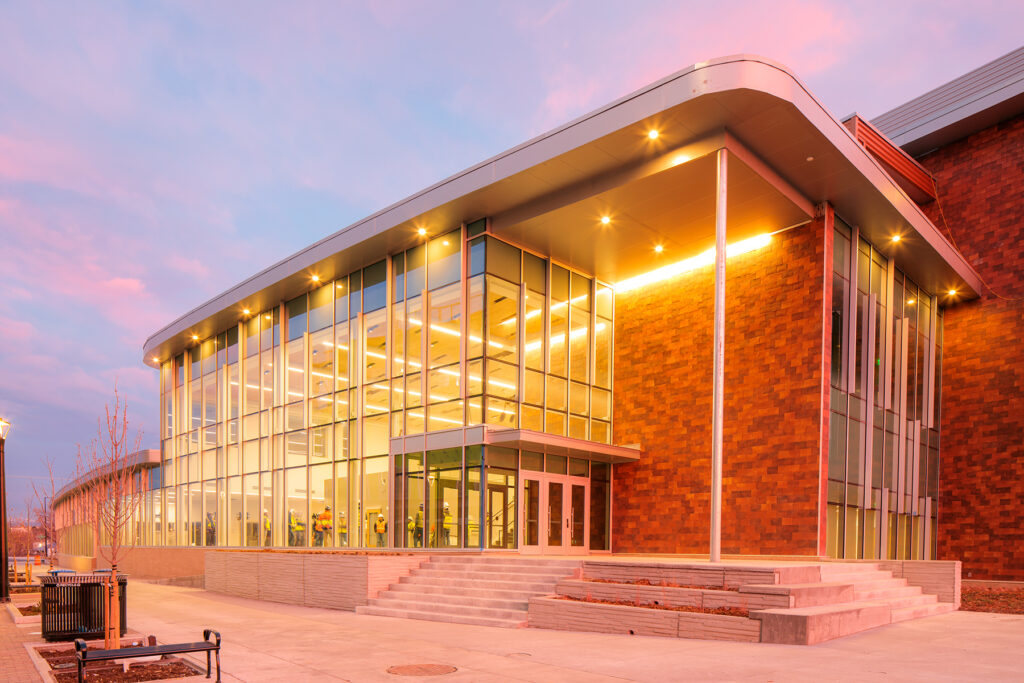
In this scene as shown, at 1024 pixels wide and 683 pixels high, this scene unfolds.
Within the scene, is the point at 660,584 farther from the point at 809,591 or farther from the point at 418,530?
the point at 418,530

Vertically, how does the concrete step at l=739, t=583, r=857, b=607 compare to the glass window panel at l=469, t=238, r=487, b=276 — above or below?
below

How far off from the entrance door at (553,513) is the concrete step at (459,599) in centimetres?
447

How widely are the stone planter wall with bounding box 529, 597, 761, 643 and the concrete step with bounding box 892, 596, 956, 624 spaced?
4.10 metres

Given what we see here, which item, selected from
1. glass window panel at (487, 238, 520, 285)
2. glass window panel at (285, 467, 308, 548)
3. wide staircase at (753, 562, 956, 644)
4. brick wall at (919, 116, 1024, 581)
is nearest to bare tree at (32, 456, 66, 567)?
glass window panel at (285, 467, 308, 548)

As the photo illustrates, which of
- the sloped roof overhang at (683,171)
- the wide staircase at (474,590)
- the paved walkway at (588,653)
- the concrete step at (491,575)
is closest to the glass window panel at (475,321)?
the sloped roof overhang at (683,171)

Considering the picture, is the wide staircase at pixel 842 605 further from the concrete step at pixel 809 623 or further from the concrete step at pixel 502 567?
the concrete step at pixel 502 567

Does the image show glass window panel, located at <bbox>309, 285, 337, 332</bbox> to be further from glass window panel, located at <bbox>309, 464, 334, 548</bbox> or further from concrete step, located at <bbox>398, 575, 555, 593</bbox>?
concrete step, located at <bbox>398, 575, 555, 593</bbox>

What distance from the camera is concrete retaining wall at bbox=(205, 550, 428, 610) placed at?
18047mm

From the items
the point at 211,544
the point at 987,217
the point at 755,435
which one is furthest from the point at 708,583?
the point at 211,544

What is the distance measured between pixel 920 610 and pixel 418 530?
41.4 ft

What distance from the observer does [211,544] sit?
33.5 meters

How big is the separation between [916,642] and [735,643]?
2.66 m

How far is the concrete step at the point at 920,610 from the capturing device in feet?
46.2

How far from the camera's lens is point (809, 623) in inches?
434
